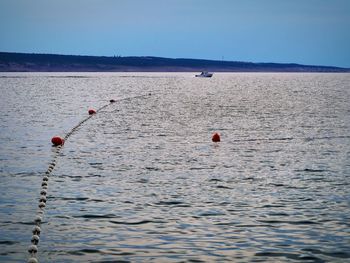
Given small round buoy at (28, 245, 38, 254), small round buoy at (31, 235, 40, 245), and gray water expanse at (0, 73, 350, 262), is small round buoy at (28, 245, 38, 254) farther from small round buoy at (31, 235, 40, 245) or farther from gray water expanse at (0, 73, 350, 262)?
small round buoy at (31, 235, 40, 245)

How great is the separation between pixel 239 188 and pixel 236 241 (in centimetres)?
565

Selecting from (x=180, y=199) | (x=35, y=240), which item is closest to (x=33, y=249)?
(x=35, y=240)

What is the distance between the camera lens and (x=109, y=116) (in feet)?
163

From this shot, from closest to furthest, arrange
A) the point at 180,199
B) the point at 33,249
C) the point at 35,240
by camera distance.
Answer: the point at 33,249 < the point at 35,240 < the point at 180,199

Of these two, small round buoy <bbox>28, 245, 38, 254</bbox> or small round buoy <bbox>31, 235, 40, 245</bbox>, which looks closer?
small round buoy <bbox>28, 245, 38, 254</bbox>

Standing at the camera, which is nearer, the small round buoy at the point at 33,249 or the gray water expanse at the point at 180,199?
the small round buoy at the point at 33,249

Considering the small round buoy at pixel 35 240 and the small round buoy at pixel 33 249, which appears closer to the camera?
the small round buoy at pixel 33 249

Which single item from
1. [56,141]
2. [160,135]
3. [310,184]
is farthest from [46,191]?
[160,135]

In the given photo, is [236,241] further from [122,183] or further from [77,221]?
[122,183]

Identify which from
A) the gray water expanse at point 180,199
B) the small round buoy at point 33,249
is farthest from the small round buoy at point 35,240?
the small round buoy at point 33,249

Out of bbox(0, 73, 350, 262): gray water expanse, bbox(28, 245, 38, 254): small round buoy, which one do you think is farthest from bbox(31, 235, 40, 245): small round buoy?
bbox(28, 245, 38, 254): small round buoy

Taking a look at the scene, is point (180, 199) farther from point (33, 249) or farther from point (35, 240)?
point (33, 249)

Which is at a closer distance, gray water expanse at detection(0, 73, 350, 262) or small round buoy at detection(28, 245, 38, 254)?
small round buoy at detection(28, 245, 38, 254)

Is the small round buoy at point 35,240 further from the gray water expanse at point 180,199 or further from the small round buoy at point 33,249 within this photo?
the small round buoy at point 33,249
